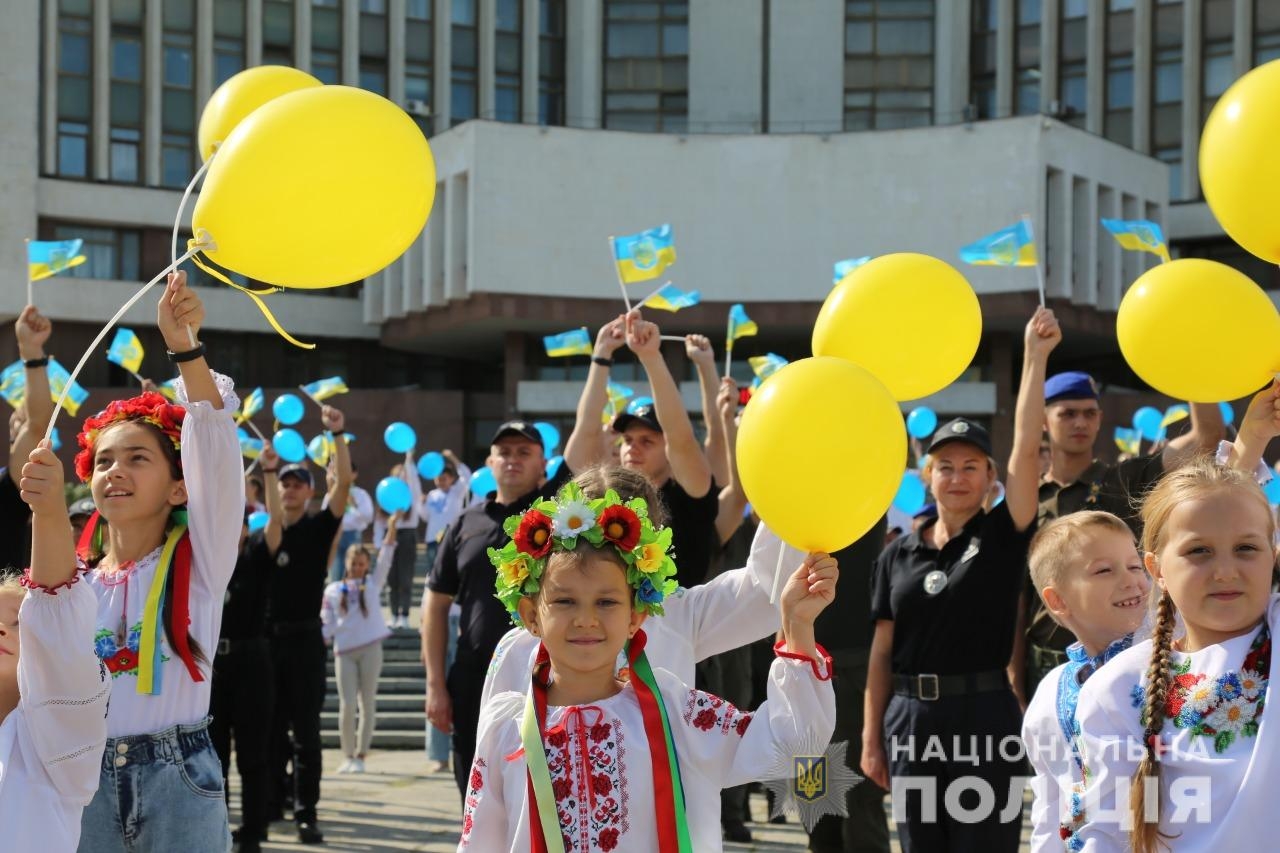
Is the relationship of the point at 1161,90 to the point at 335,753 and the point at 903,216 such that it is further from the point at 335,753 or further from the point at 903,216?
the point at 335,753

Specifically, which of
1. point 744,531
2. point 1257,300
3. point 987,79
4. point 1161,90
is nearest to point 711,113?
point 987,79

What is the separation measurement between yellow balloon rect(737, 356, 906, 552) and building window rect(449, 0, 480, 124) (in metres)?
38.7

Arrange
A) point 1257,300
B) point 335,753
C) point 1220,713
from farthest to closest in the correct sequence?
1. point 335,753
2. point 1257,300
3. point 1220,713

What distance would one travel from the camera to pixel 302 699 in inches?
356

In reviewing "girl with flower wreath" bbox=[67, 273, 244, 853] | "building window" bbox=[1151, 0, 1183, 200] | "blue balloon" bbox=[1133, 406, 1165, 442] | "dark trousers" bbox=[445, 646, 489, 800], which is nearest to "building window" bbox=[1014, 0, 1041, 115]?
"building window" bbox=[1151, 0, 1183, 200]

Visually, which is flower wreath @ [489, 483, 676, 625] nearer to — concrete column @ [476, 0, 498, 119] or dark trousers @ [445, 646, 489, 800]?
dark trousers @ [445, 646, 489, 800]

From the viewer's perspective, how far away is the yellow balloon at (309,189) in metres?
4.03

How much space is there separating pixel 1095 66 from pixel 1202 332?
124 feet

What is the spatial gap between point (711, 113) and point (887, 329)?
3649 cm

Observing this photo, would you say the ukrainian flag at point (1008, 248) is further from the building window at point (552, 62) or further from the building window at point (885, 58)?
the building window at point (552, 62)

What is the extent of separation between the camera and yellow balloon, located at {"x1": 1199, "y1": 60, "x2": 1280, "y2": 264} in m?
4.44

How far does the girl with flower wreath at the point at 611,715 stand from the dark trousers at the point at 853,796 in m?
2.71

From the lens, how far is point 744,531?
8.83 metres

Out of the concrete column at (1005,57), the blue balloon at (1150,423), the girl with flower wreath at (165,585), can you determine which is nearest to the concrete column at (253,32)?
the concrete column at (1005,57)
